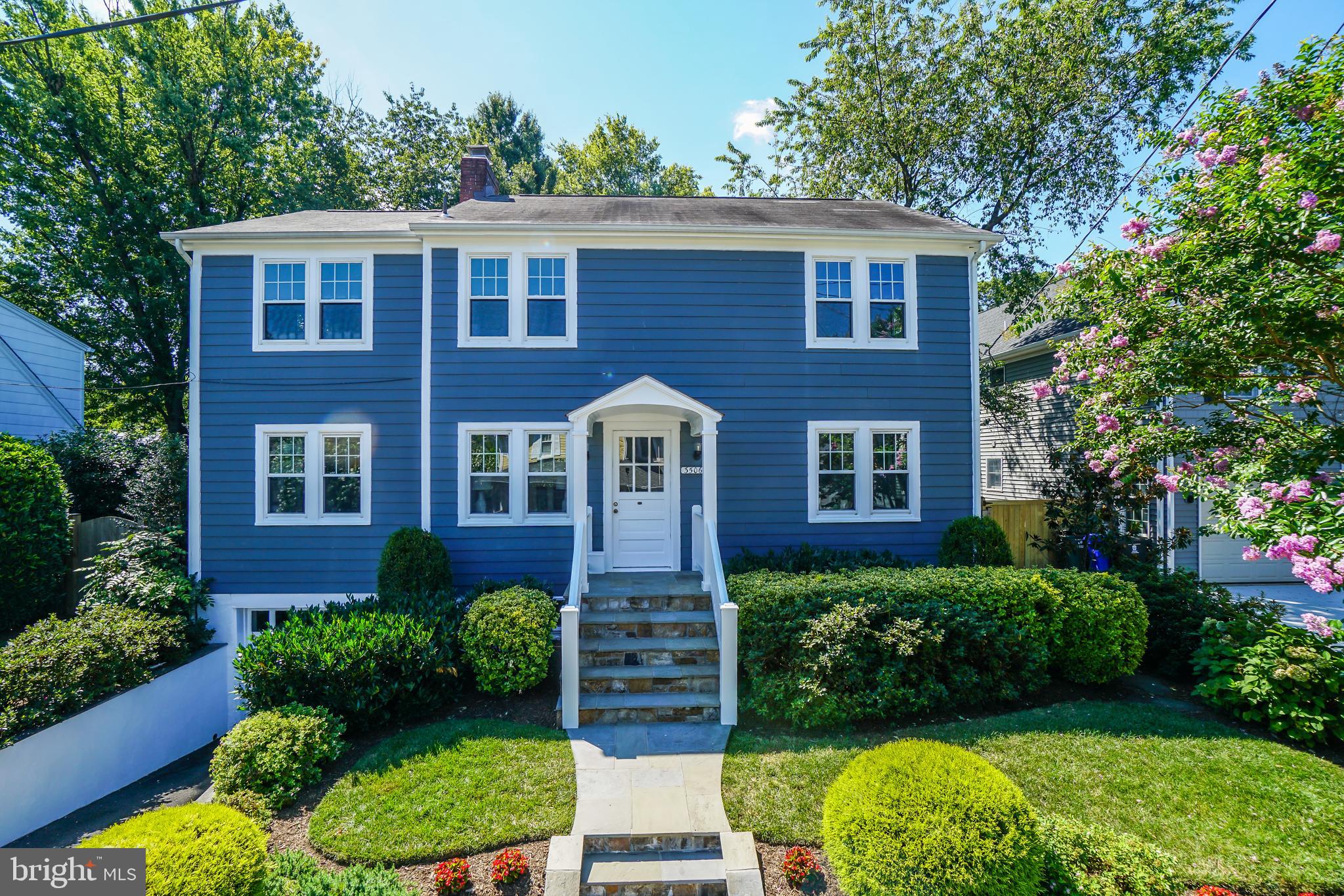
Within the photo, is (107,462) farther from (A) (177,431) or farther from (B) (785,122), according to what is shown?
(B) (785,122)

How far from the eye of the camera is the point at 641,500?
29.4 feet

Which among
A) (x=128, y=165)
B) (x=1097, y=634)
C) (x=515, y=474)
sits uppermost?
(x=128, y=165)

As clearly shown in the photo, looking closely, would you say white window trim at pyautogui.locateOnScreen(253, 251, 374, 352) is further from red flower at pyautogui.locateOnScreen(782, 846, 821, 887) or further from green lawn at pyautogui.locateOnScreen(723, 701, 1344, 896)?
red flower at pyautogui.locateOnScreen(782, 846, 821, 887)

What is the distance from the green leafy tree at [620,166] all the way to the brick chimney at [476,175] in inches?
508

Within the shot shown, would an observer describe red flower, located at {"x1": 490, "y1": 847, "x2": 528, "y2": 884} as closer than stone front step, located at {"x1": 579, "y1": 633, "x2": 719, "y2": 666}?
Yes

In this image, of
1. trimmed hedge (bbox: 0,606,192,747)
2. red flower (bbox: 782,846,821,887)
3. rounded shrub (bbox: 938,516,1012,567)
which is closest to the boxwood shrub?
trimmed hedge (bbox: 0,606,192,747)

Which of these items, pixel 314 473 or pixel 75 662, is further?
pixel 314 473

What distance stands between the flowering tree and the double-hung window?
2750 mm

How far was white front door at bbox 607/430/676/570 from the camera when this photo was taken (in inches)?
350

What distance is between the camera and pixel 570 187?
81.0 feet

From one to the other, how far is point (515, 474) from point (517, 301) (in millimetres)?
2724

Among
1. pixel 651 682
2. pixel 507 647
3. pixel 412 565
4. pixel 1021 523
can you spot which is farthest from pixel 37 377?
pixel 1021 523

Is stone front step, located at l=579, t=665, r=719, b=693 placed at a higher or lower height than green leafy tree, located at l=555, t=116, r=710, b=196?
lower

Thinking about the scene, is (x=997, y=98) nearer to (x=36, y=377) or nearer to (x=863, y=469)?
(x=863, y=469)
